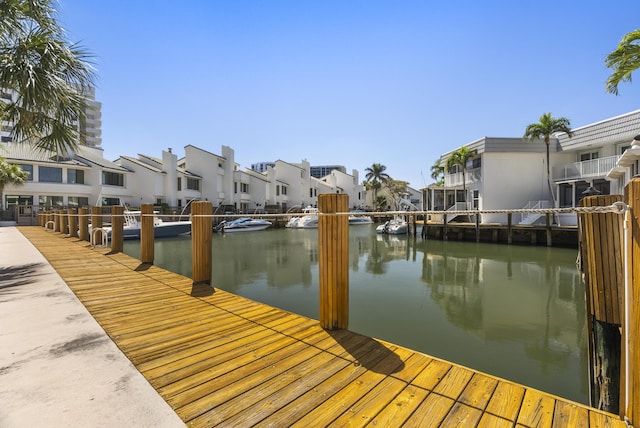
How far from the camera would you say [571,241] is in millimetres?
21266

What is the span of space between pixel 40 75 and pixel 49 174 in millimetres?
30507

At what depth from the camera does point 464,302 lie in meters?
9.09

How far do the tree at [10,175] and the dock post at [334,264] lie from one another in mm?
31410

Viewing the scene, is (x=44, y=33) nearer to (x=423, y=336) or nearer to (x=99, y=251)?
(x=99, y=251)

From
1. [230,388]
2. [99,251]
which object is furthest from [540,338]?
[99,251]

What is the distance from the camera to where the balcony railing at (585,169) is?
841 inches

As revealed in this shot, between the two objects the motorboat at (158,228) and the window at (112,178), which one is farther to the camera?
the window at (112,178)

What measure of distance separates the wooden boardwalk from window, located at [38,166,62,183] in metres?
35.3

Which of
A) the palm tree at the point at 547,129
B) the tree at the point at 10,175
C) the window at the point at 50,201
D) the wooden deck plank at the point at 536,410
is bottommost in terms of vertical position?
the wooden deck plank at the point at 536,410

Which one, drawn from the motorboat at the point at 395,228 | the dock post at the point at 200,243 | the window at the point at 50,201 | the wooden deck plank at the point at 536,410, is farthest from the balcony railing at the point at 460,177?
the window at the point at 50,201

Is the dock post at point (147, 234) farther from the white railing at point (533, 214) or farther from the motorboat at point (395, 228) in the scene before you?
the motorboat at point (395, 228)

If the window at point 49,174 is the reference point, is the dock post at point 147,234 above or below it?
below

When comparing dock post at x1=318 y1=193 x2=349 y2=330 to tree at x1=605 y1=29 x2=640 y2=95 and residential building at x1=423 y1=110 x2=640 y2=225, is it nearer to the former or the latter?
tree at x1=605 y1=29 x2=640 y2=95

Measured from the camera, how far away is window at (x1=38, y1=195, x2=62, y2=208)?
2978 cm
